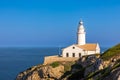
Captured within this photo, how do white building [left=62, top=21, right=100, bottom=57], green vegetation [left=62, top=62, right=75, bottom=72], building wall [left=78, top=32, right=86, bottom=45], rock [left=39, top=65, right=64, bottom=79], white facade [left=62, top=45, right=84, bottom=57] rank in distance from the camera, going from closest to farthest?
rock [left=39, top=65, right=64, bottom=79] < green vegetation [left=62, top=62, right=75, bottom=72] < white building [left=62, top=21, right=100, bottom=57] < white facade [left=62, top=45, right=84, bottom=57] < building wall [left=78, top=32, right=86, bottom=45]

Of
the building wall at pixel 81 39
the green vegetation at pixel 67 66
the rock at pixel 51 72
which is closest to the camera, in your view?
the rock at pixel 51 72

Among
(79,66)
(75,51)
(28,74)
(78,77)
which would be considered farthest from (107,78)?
(75,51)

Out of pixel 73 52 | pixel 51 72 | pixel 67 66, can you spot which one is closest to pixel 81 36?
pixel 73 52

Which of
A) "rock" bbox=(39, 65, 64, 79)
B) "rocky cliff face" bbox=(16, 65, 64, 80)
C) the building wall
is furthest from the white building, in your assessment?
"rock" bbox=(39, 65, 64, 79)

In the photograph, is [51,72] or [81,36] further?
[81,36]

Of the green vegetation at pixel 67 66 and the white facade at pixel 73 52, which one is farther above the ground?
the white facade at pixel 73 52

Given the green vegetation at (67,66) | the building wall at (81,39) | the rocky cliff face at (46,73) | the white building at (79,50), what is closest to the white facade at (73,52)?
the white building at (79,50)

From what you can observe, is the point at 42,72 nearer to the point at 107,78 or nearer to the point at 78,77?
the point at 78,77

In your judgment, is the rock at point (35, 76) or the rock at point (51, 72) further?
the rock at point (35, 76)

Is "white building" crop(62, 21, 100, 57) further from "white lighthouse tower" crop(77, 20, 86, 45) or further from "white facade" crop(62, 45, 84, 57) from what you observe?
"white lighthouse tower" crop(77, 20, 86, 45)

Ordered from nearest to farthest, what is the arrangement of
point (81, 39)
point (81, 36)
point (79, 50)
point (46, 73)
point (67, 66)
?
point (46, 73) < point (67, 66) < point (79, 50) < point (81, 39) < point (81, 36)

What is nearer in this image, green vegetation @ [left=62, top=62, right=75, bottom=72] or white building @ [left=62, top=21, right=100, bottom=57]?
green vegetation @ [left=62, top=62, right=75, bottom=72]

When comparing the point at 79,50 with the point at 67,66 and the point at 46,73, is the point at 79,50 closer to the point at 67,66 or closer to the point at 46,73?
the point at 67,66

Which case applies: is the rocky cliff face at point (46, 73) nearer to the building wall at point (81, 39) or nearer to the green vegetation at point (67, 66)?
the green vegetation at point (67, 66)
